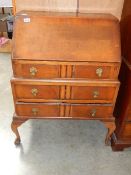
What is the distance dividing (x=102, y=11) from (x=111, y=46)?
1.21 feet

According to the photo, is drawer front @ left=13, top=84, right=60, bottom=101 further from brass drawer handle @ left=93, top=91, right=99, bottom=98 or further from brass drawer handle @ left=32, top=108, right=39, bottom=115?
brass drawer handle @ left=93, top=91, right=99, bottom=98

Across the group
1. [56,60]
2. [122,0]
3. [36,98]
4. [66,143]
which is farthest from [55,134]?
[122,0]

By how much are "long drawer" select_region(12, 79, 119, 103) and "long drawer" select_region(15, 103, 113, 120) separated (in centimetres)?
5

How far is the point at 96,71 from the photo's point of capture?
1467 mm

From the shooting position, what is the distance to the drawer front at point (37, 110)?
162 cm

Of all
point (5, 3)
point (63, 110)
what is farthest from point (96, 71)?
point (5, 3)

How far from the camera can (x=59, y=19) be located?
148 cm

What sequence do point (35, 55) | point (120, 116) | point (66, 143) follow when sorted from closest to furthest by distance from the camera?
point (35, 55)
point (120, 116)
point (66, 143)

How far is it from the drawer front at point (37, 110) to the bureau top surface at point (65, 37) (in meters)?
0.39

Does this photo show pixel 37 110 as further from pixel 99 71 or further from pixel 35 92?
pixel 99 71

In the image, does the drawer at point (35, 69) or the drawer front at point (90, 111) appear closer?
the drawer at point (35, 69)

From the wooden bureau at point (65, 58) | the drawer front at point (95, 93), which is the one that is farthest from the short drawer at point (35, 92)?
the drawer front at point (95, 93)

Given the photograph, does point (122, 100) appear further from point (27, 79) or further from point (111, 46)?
point (27, 79)

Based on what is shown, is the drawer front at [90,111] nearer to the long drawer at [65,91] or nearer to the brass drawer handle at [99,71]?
the long drawer at [65,91]
